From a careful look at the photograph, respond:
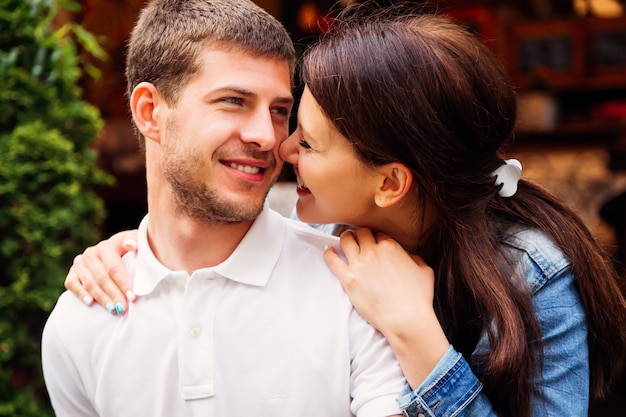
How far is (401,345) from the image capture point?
1.69 metres

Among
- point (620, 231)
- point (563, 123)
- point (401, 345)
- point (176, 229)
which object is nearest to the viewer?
point (401, 345)

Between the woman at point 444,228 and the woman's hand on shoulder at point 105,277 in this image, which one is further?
the woman's hand on shoulder at point 105,277

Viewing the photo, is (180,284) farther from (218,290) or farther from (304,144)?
(304,144)

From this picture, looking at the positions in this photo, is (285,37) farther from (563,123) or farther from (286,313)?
(563,123)

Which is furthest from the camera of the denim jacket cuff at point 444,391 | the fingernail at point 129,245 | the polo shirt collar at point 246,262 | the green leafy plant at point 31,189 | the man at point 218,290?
the green leafy plant at point 31,189

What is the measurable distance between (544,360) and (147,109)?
112 cm

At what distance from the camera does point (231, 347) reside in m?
1.80

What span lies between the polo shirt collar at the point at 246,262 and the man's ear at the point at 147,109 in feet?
0.94

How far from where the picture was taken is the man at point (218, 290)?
176 cm

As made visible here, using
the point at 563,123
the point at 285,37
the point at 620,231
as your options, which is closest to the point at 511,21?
the point at 563,123

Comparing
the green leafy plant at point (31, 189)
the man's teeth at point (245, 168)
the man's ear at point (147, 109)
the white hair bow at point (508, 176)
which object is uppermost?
the man's ear at point (147, 109)

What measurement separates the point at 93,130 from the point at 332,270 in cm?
150

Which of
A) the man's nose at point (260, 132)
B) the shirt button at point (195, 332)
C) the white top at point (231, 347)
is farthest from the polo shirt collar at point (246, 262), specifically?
the man's nose at point (260, 132)

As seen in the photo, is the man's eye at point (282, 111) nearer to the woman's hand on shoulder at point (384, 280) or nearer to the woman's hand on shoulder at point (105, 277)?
the woman's hand on shoulder at point (384, 280)
